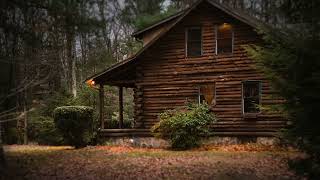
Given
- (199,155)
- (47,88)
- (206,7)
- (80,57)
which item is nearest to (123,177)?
(199,155)

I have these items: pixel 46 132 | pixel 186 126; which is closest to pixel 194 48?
pixel 186 126

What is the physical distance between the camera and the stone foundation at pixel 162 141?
22861 mm

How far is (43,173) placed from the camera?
1430 cm

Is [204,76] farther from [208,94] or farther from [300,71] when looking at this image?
[300,71]

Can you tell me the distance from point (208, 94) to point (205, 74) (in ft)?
3.39

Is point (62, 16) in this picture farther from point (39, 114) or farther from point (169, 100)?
point (39, 114)

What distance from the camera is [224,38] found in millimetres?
24203

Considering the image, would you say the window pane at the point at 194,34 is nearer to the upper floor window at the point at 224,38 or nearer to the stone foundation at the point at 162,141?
the upper floor window at the point at 224,38

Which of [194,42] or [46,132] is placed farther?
[46,132]

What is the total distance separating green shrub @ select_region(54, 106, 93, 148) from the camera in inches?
913

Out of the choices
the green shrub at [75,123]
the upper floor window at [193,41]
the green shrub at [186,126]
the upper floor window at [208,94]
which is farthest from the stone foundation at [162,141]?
the upper floor window at [193,41]

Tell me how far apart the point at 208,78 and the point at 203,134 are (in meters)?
3.05

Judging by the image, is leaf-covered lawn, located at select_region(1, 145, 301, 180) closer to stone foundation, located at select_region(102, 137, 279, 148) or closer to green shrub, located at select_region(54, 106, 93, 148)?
stone foundation, located at select_region(102, 137, 279, 148)

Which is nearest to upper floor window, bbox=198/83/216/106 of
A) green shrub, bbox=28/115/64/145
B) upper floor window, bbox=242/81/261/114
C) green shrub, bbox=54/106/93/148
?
upper floor window, bbox=242/81/261/114
